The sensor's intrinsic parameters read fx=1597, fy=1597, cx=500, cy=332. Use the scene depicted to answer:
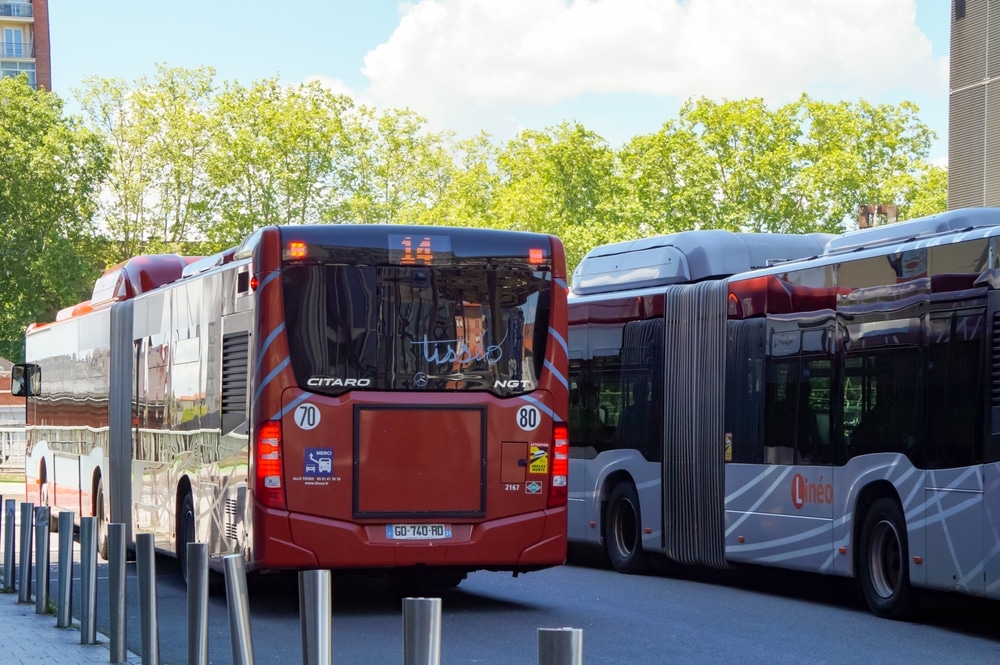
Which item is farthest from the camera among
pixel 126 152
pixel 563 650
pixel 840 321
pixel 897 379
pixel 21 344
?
pixel 126 152

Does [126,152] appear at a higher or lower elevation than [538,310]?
higher

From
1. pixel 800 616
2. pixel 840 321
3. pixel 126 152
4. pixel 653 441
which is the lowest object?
pixel 800 616

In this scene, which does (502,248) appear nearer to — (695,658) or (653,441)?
(695,658)

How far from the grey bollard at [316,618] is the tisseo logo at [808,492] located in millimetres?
7715

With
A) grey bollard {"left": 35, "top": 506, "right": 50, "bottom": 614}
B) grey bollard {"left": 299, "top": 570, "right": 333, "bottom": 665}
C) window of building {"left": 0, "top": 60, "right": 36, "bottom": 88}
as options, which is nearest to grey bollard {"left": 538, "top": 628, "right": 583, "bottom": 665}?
grey bollard {"left": 299, "top": 570, "right": 333, "bottom": 665}

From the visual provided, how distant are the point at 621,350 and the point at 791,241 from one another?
6.96 feet

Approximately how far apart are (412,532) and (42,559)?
2.99 meters

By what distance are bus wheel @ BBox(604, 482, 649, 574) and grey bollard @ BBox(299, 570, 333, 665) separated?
1059cm

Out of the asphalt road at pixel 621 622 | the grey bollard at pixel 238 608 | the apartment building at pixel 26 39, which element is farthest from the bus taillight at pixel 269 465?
the apartment building at pixel 26 39

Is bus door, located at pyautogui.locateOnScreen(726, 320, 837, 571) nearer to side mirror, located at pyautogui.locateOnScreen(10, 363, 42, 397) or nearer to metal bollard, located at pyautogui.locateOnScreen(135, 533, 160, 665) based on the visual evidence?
metal bollard, located at pyautogui.locateOnScreen(135, 533, 160, 665)

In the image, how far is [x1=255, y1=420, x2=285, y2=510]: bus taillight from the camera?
11500 mm

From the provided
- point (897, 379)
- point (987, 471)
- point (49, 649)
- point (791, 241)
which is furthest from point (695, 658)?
point (791, 241)

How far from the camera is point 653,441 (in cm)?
1631

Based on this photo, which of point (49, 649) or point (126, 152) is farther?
point (126, 152)
